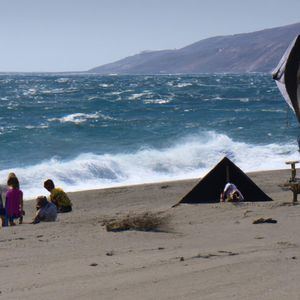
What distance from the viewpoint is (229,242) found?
776cm

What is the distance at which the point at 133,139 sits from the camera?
29.5 metres

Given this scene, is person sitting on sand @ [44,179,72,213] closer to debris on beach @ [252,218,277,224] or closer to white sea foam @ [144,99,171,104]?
debris on beach @ [252,218,277,224]

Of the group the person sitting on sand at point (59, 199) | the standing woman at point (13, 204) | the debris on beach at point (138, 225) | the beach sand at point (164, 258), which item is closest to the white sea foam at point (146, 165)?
the person sitting on sand at point (59, 199)

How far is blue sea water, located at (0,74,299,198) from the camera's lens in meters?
19.9

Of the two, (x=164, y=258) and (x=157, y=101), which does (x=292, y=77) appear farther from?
(x=157, y=101)

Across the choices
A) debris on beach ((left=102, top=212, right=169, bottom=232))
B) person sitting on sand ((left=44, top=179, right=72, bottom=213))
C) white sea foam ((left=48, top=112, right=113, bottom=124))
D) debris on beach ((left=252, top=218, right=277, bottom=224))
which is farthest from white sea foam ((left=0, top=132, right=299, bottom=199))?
white sea foam ((left=48, top=112, right=113, bottom=124))

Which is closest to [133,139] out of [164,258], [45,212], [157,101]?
[45,212]

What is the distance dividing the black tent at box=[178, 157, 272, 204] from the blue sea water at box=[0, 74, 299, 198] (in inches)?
44.7

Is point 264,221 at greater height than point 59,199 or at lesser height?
lesser

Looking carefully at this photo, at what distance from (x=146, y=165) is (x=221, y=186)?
9.31 meters

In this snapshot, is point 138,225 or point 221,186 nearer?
point 138,225

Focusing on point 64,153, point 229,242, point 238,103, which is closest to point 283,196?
point 229,242

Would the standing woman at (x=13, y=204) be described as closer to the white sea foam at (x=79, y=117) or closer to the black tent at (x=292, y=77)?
the black tent at (x=292, y=77)

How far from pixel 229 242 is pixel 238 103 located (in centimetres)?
4365
